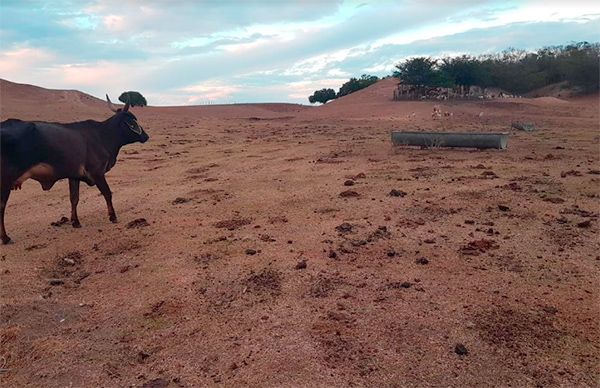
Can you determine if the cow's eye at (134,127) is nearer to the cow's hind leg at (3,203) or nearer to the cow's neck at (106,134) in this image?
the cow's neck at (106,134)

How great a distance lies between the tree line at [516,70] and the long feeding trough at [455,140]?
23.6 meters

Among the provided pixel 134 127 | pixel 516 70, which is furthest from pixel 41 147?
pixel 516 70

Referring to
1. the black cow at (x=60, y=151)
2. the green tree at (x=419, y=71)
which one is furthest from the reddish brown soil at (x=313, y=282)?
the green tree at (x=419, y=71)

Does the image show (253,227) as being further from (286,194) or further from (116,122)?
(116,122)

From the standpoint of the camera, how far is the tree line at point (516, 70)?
1419 inches

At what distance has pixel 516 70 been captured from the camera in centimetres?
4200

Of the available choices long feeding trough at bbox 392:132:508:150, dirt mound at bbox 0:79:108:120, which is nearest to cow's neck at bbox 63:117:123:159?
long feeding trough at bbox 392:132:508:150

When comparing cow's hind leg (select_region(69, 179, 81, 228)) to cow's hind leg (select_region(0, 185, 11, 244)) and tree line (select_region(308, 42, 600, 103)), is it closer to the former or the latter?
cow's hind leg (select_region(0, 185, 11, 244))

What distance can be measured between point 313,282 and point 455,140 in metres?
8.66

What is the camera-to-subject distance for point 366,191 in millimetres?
8117

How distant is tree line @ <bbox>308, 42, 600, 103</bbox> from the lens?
36.0m

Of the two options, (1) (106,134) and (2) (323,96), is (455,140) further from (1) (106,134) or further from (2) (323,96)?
(2) (323,96)

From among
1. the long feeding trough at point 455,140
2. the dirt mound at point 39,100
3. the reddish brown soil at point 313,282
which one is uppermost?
the dirt mound at point 39,100

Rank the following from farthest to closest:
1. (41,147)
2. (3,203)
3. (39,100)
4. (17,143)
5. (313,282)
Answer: (39,100), (41,147), (3,203), (17,143), (313,282)
